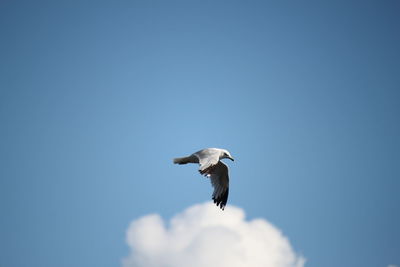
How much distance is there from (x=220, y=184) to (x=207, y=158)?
3355mm

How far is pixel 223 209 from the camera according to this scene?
14930 millimetres

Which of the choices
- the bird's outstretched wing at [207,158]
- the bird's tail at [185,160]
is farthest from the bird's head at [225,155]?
the bird's tail at [185,160]

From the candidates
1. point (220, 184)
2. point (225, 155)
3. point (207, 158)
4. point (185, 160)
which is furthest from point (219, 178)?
point (207, 158)

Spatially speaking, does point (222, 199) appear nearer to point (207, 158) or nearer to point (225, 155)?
point (225, 155)

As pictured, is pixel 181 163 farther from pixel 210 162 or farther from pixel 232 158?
pixel 210 162

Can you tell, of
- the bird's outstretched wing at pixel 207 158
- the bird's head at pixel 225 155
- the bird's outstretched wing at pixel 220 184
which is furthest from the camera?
the bird's outstretched wing at pixel 220 184

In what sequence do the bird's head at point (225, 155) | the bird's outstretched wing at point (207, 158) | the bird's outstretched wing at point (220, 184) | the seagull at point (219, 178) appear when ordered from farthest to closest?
1. the bird's outstretched wing at point (220, 184)
2. the seagull at point (219, 178)
3. the bird's head at point (225, 155)
4. the bird's outstretched wing at point (207, 158)

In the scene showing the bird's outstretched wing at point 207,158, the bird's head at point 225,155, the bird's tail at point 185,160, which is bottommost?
the bird's outstretched wing at point 207,158

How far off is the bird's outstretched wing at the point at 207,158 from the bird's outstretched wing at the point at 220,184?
1.97 m

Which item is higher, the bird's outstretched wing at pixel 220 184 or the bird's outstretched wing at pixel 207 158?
the bird's outstretched wing at pixel 220 184

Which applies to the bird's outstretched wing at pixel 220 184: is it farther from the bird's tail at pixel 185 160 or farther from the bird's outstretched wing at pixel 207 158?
the bird's outstretched wing at pixel 207 158

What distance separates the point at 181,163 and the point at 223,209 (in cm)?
214

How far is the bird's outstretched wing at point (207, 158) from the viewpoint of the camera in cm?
1084

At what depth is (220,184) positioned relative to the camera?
602 inches
